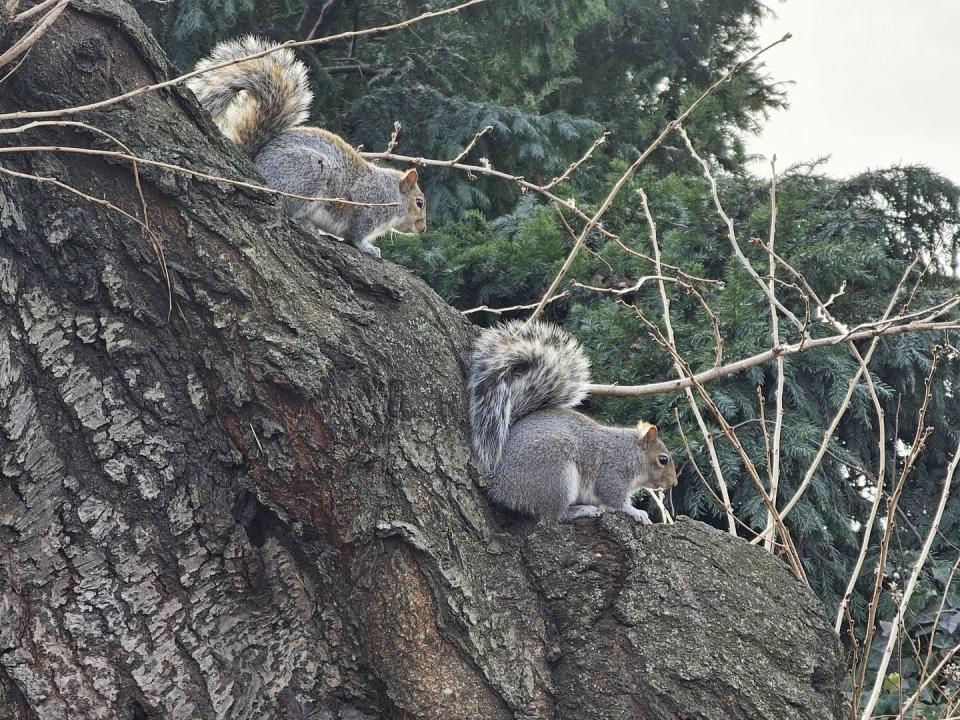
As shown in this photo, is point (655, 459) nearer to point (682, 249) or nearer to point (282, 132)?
point (682, 249)

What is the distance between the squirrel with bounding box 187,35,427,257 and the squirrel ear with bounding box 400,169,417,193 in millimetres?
375

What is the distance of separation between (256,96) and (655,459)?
1607 mm

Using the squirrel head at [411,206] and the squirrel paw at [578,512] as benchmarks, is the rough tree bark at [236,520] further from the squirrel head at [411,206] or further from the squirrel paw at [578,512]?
the squirrel head at [411,206]

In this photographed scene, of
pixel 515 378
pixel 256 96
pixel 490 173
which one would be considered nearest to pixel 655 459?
pixel 515 378

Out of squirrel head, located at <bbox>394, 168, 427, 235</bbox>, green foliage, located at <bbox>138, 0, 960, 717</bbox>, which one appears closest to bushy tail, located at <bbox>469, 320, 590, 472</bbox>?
green foliage, located at <bbox>138, 0, 960, 717</bbox>

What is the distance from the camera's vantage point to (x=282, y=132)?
9.61ft

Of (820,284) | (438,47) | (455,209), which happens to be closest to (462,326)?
(820,284)

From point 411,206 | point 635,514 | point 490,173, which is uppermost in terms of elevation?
point 411,206

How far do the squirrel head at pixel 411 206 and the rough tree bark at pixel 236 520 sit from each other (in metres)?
1.72

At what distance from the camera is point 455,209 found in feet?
16.0

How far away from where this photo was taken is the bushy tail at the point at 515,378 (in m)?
2.17

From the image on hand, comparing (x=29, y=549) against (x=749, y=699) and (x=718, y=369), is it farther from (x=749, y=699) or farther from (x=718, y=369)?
(x=718, y=369)

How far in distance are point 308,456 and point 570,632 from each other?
0.60 m

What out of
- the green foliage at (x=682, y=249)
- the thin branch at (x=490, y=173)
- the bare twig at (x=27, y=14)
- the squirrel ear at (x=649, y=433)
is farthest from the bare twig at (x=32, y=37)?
the squirrel ear at (x=649, y=433)
